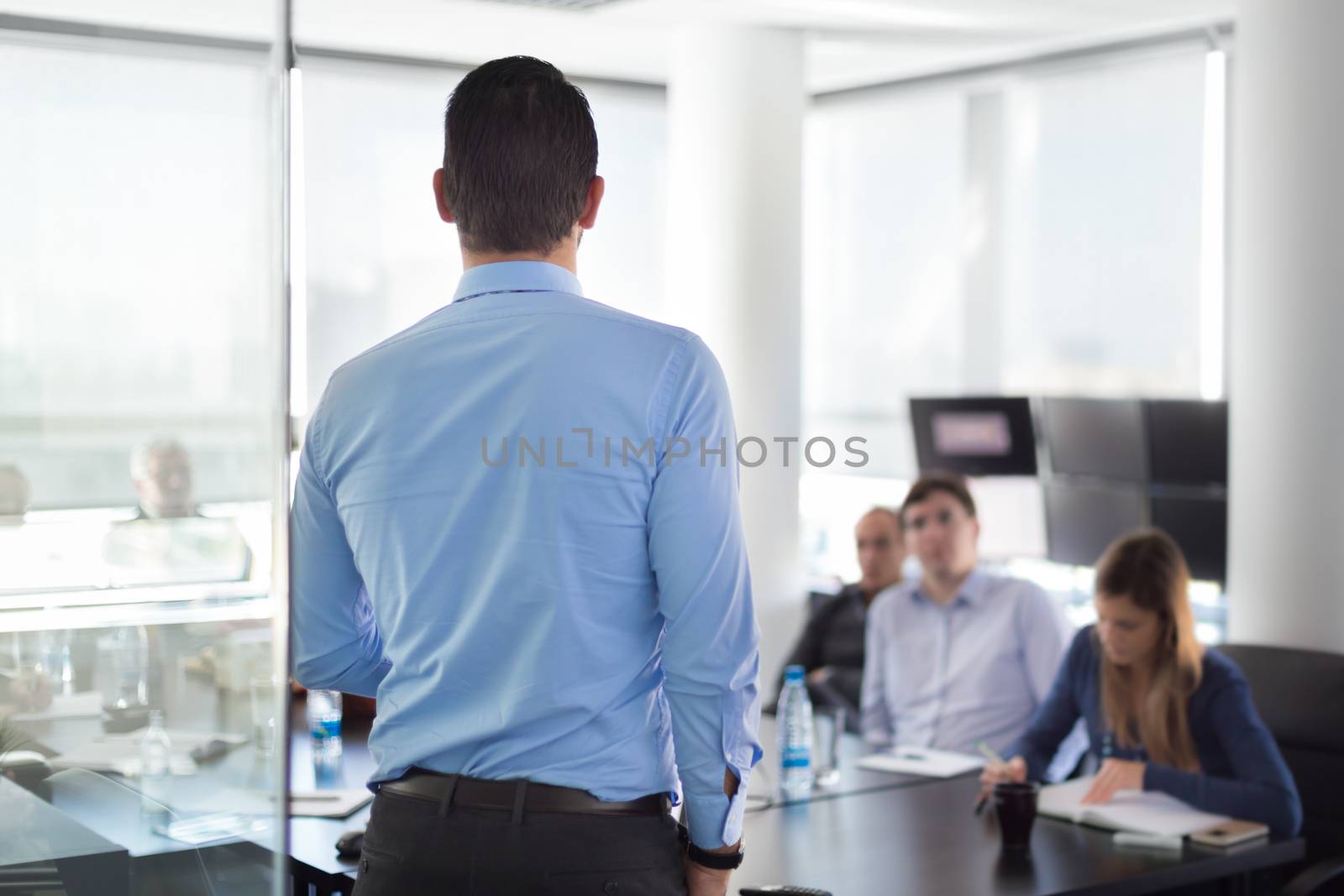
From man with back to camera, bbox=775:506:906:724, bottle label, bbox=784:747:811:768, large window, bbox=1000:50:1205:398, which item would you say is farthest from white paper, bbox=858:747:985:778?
large window, bbox=1000:50:1205:398

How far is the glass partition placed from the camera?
1305 millimetres

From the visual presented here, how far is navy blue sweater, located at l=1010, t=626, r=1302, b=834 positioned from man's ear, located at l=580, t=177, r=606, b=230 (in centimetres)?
183

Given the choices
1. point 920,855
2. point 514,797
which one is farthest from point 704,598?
point 920,855

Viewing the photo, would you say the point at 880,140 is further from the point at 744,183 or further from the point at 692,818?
the point at 692,818

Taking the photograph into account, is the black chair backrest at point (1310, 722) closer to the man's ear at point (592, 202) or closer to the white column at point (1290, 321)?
the white column at point (1290, 321)

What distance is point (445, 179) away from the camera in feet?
4.88

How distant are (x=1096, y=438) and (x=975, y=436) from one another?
23.4 inches

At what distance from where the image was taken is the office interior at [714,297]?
4.30 ft

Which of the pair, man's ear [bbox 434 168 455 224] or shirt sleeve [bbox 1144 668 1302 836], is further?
shirt sleeve [bbox 1144 668 1302 836]

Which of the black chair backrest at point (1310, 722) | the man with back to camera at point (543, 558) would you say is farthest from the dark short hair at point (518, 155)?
the black chair backrest at point (1310, 722)

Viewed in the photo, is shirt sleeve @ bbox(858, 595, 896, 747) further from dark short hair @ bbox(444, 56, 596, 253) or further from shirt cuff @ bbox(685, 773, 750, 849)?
dark short hair @ bbox(444, 56, 596, 253)

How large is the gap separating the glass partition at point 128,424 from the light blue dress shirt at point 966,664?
2672 mm

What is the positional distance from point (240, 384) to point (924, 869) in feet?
5.01

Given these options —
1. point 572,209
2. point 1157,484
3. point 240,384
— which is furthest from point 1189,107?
point 240,384
